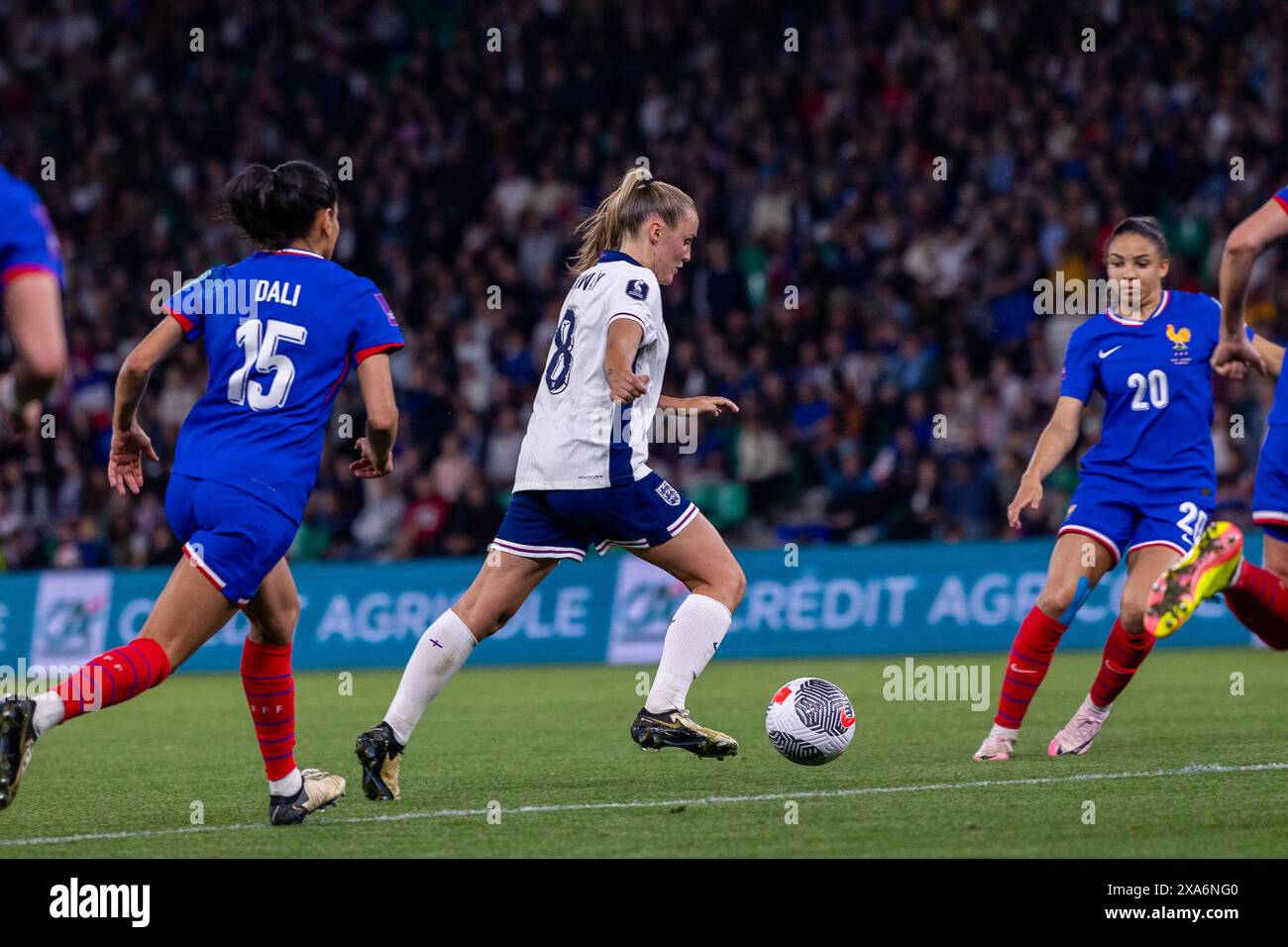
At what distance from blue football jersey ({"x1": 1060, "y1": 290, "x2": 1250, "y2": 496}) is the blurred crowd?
7.64 metres

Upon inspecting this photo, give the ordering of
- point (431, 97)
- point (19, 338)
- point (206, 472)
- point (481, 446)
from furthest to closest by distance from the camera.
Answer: point (431, 97) → point (481, 446) → point (206, 472) → point (19, 338)

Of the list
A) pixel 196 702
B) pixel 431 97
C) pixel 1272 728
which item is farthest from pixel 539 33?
pixel 1272 728

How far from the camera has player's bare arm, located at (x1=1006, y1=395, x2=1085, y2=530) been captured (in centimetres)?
723

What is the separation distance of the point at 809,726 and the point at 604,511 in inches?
49.1

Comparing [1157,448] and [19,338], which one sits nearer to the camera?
[19,338]

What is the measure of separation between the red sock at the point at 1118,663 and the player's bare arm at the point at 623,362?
2539 millimetres

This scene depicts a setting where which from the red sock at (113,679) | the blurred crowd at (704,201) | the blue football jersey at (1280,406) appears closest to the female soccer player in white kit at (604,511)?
the red sock at (113,679)

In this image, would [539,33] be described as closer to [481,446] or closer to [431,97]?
[431,97]

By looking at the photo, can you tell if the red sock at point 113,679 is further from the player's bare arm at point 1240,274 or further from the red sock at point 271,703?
the player's bare arm at point 1240,274

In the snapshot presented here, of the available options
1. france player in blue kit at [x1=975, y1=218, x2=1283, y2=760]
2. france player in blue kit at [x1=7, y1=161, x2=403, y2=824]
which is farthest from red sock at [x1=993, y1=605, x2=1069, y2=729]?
france player in blue kit at [x1=7, y1=161, x2=403, y2=824]

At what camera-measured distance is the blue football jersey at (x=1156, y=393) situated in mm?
7449

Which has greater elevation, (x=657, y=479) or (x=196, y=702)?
(x=657, y=479)

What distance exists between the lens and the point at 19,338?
4.68 meters

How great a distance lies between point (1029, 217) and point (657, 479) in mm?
11531
